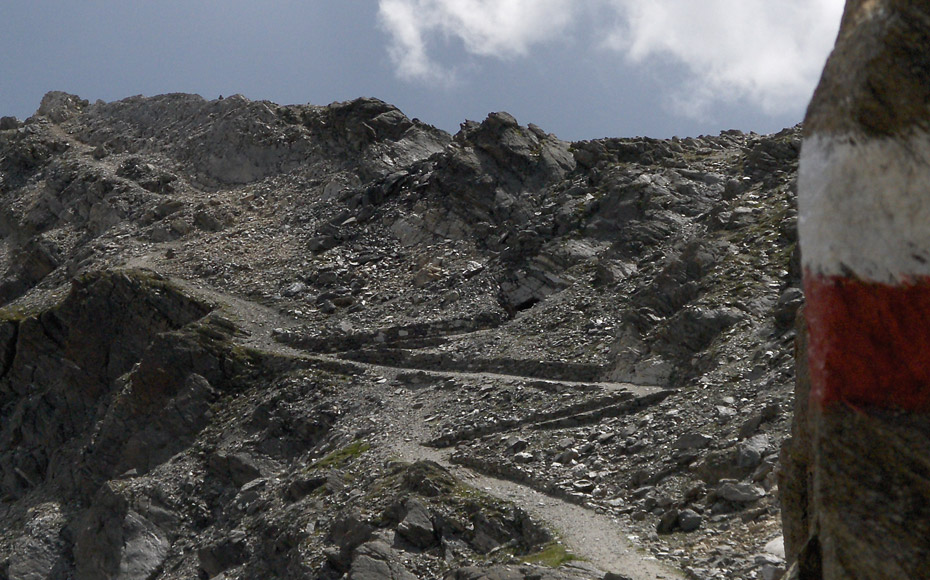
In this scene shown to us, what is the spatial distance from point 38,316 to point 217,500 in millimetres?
23453

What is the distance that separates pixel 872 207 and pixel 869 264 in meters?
0.37

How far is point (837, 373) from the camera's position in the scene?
655cm

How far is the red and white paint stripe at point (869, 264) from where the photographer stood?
609 cm

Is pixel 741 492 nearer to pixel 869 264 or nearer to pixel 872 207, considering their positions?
pixel 869 264

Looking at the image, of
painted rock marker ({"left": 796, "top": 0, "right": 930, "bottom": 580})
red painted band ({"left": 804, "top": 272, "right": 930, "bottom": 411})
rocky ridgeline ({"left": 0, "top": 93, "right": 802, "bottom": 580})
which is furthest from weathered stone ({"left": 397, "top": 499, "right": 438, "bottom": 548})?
red painted band ({"left": 804, "top": 272, "right": 930, "bottom": 411})

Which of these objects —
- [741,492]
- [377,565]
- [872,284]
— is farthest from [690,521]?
[872,284]

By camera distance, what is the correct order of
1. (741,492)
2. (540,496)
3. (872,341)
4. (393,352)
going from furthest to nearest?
(393,352) → (540,496) → (741,492) → (872,341)

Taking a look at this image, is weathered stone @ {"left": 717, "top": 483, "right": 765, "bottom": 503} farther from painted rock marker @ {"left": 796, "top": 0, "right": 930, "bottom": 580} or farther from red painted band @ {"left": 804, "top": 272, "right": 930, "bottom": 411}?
red painted band @ {"left": 804, "top": 272, "right": 930, "bottom": 411}

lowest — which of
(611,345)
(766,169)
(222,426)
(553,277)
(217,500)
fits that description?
(217,500)

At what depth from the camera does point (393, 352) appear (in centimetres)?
4712

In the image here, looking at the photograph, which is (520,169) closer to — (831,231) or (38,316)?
(38,316)

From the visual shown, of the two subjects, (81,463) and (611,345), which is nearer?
(611,345)

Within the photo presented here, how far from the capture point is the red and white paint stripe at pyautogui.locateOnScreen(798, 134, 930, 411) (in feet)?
20.0

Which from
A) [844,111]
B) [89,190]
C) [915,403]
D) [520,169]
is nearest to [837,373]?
[915,403]
